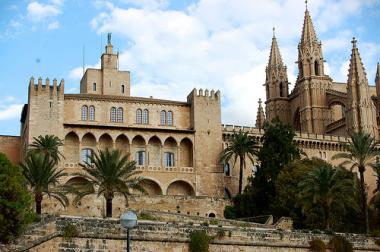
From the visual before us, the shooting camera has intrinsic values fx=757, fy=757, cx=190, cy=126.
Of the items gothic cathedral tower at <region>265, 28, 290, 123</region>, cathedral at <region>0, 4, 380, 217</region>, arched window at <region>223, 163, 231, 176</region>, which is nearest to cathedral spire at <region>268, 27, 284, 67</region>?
gothic cathedral tower at <region>265, 28, 290, 123</region>

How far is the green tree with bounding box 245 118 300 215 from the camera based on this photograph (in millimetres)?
54875

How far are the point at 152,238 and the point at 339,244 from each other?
985 centimetres

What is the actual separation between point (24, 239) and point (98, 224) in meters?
3.46

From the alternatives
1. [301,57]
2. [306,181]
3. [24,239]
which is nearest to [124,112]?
[306,181]

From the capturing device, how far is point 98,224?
3322 cm

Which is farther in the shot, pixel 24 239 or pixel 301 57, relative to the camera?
pixel 301 57

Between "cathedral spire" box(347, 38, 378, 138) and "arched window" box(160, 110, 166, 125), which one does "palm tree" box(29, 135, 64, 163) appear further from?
"cathedral spire" box(347, 38, 378, 138)

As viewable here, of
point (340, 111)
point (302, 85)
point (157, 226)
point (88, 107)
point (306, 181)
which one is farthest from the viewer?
point (340, 111)

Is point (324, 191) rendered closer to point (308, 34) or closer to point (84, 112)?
point (84, 112)

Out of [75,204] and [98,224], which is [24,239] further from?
[75,204]

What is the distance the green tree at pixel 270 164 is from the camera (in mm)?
54875

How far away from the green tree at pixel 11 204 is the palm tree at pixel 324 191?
18618mm

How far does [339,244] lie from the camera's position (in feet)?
123

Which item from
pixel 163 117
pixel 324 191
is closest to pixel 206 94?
pixel 163 117
